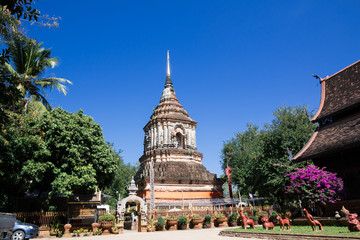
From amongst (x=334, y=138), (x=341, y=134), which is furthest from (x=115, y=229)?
(x=341, y=134)

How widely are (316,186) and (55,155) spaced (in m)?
15.0

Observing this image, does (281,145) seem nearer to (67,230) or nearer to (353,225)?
(353,225)

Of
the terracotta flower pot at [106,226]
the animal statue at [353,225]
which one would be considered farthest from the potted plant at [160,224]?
the animal statue at [353,225]

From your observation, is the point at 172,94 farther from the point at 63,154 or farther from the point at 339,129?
the point at 339,129

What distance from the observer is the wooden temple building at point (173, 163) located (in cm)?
2522

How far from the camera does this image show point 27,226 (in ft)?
42.7

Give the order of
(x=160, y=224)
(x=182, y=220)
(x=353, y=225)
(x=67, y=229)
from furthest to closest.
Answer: (x=182, y=220), (x=160, y=224), (x=67, y=229), (x=353, y=225)

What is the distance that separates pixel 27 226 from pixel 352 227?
14517 millimetres

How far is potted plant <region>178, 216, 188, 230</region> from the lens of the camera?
18.0 meters

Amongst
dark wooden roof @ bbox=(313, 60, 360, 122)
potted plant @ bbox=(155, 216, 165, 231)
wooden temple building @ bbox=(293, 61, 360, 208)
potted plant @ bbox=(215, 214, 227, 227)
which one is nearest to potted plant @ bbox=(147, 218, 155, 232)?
potted plant @ bbox=(155, 216, 165, 231)

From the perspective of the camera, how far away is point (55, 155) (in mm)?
16219

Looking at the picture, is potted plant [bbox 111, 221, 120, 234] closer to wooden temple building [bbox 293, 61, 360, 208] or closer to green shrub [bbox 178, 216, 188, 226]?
green shrub [bbox 178, 216, 188, 226]

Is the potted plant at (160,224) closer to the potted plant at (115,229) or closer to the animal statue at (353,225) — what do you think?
the potted plant at (115,229)

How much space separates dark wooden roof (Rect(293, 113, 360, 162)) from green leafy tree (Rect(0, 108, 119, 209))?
40.8 feet
